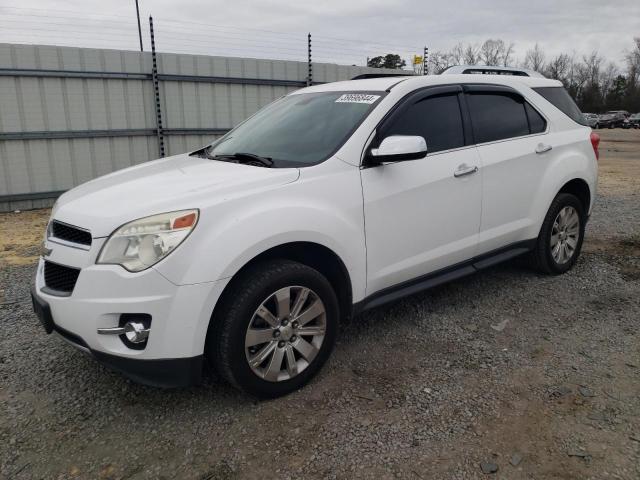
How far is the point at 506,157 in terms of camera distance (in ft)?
12.9

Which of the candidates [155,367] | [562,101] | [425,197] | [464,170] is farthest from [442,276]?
[562,101]

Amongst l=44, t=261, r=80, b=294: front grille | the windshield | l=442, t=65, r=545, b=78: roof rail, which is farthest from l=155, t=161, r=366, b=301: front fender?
l=442, t=65, r=545, b=78: roof rail

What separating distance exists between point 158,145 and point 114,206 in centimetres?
705

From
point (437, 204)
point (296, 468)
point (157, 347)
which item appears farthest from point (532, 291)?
point (157, 347)

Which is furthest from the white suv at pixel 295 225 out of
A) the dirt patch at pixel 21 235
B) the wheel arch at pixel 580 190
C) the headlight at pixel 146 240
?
the dirt patch at pixel 21 235

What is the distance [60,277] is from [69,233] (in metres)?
0.24

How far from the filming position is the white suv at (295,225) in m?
2.46

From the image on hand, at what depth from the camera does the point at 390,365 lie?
3.23 metres

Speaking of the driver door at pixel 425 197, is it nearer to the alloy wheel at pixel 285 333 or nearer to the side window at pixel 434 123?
the side window at pixel 434 123

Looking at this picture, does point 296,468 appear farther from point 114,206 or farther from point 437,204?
point 437,204

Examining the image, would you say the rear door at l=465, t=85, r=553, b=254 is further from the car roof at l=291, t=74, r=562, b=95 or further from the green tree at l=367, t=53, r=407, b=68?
the green tree at l=367, t=53, r=407, b=68

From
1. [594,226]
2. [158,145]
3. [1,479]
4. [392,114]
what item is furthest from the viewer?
[158,145]

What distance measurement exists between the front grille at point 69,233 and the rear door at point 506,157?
2661mm

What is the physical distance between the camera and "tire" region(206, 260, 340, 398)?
2.58 m
